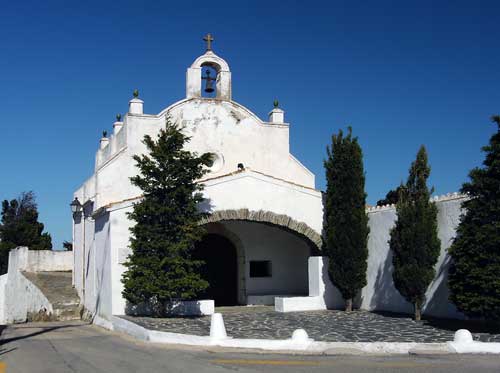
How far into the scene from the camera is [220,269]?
20.1 metres

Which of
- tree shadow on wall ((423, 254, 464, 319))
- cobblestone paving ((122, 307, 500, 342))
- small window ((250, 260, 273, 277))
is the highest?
small window ((250, 260, 273, 277))

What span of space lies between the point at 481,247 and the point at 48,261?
21.5 metres

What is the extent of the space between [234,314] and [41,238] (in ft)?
79.9

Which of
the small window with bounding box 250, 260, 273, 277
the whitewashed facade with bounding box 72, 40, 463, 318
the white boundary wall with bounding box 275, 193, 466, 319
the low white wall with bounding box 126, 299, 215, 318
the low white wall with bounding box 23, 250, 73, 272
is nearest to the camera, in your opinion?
the white boundary wall with bounding box 275, 193, 466, 319

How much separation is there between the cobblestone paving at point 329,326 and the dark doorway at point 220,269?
3605 millimetres

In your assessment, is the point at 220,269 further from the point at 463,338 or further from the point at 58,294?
the point at 463,338

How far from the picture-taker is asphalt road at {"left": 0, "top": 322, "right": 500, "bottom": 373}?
8.95 metres

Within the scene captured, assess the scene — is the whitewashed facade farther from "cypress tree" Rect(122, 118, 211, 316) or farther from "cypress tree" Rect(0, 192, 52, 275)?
"cypress tree" Rect(0, 192, 52, 275)

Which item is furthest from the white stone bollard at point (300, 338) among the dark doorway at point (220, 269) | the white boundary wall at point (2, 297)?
the white boundary wall at point (2, 297)

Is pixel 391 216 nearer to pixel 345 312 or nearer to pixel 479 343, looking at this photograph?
pixel 345 312

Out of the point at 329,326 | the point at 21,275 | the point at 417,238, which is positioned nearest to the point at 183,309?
the point at 329,326

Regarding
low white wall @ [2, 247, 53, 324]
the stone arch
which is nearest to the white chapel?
the stone arch

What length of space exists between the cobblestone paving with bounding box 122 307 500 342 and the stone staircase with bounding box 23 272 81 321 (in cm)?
583

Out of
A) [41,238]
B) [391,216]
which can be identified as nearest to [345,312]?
[391,216]
